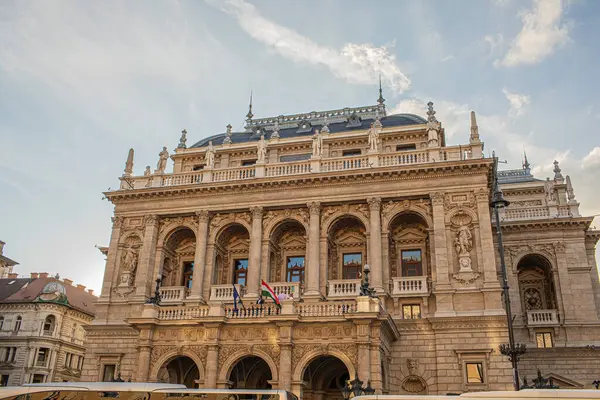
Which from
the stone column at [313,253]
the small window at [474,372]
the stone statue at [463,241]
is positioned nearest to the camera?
the small window at [474,372]

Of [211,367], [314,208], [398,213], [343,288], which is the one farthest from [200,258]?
[398,213]

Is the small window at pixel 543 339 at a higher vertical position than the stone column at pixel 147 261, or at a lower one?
lower

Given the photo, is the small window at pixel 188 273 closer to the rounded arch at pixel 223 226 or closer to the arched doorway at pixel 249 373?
the rounded arch at pixel 223 226

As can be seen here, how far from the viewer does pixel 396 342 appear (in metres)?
31.6

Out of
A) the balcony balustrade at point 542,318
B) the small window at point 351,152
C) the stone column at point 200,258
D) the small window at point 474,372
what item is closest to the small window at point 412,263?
the small window at point 474,372

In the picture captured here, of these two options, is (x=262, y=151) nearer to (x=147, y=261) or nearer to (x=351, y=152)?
(x=351, y=152)

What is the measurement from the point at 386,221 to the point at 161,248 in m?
15.5

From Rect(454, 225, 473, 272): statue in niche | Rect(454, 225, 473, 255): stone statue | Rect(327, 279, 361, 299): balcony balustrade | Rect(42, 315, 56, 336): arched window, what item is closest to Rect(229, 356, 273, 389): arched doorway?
Rect(327, 279, 361, 299): balcony balustrade

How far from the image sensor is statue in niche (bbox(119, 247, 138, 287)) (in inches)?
1458

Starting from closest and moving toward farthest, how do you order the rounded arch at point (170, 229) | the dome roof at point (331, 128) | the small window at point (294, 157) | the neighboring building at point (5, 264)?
1. the rounded arch at point (170, 229)
2. the small window at point (294, 157)
3. the dome roof at point (331, 128)
4. the neighboring building at point (5, 264)

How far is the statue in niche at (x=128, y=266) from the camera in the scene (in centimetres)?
3703

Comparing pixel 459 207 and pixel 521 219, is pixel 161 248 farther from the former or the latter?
pixel 521 219

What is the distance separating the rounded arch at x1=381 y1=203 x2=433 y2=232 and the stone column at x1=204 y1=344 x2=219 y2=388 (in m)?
13.0

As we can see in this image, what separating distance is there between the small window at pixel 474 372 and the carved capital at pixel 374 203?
34.7 ft
